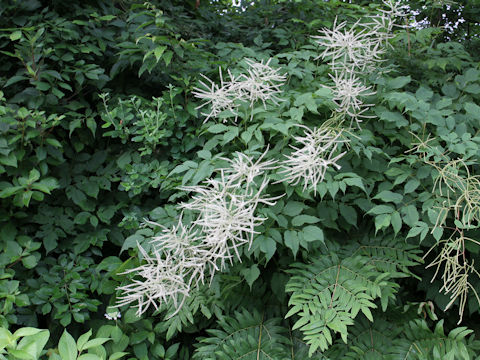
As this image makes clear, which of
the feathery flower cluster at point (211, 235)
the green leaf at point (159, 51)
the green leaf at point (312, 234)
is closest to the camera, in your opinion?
the feathery flower cluster at point (211, 235)

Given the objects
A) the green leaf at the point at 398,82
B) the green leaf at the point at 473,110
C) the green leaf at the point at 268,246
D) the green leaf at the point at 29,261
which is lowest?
the green leaf at the point at 29,261

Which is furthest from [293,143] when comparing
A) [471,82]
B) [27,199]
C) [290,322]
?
[27,199]

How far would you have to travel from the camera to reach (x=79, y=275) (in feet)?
8.07

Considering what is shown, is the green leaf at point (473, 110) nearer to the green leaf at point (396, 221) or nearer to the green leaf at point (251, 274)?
the green leaf at point (396, 221)

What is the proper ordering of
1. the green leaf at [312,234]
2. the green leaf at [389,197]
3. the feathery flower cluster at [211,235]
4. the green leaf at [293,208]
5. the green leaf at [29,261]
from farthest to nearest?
the green leaf at [29,261] → the green leaf at [389,197] → the green leaf at [293,208] → the green leaf at [312,234] → the feathery flower cluster at [211,235]

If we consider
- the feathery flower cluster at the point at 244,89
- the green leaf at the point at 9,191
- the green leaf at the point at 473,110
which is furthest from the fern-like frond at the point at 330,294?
the green leaf at the point at 9,191

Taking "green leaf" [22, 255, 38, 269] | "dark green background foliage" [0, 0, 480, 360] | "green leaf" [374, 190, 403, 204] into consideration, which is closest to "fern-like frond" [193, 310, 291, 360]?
"dark green background foliage" [0, 0, 480, 360]

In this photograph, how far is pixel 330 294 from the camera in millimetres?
1970

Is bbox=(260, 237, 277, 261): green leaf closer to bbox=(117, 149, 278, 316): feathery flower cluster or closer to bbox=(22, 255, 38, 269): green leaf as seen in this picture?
bbox=(117, 149, 278, 316): feathery flower cluster

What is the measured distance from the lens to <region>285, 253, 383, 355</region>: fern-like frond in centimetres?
179

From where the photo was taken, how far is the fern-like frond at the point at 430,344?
193cm

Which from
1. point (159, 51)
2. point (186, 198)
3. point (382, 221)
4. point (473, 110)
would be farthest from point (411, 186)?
point (159, 51)

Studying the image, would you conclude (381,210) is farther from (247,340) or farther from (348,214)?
(247,340)

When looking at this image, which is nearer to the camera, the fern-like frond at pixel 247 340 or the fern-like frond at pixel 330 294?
the fern-like frond at pixel 330 294
